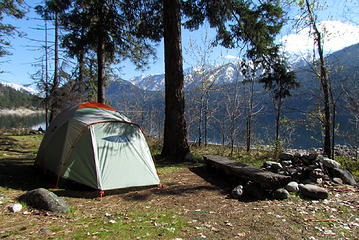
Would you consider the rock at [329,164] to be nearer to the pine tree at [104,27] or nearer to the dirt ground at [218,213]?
the dirt ground at [218,213]

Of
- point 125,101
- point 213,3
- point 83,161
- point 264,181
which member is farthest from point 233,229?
point 125,101

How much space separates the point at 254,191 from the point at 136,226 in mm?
2563

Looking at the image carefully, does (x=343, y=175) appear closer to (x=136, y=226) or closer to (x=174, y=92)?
(x=136, y=226)

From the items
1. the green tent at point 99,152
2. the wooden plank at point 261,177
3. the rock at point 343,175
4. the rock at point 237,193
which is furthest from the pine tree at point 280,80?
the green tent at point 99,152

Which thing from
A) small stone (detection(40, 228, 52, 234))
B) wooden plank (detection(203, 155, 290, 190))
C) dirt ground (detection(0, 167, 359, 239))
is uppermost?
wooden plank (detection(203, 155, 290, 190))

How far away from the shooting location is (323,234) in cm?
301

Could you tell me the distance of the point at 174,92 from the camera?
313 inches

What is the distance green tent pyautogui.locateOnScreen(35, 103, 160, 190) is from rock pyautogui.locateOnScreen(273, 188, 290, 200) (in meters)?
2.64

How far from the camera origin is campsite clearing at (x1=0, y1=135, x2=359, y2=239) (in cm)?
295

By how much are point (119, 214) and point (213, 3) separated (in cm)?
819

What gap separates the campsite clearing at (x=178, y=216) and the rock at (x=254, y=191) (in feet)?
0.82

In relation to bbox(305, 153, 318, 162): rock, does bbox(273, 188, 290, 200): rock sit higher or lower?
lower

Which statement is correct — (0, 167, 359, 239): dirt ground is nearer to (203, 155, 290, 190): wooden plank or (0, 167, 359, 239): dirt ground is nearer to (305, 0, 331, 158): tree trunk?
(203, 155, 290, 190): wooden plank

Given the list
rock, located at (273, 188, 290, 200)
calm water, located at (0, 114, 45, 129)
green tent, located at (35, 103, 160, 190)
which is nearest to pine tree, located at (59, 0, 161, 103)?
green tent, located at (35, 103, 160, 190)
